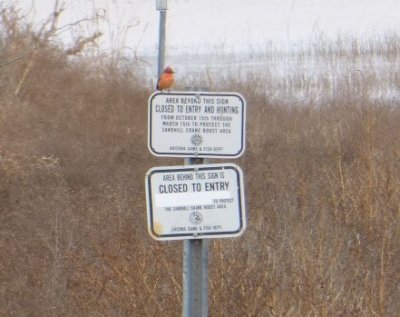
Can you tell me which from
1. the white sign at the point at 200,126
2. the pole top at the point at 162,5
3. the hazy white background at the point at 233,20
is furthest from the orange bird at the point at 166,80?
the hazy white background at the point at 233,20

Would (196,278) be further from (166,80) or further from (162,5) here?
(162,5)

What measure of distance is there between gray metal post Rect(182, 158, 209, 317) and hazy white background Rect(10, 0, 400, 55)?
1391 centimetres

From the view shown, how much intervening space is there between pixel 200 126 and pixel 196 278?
57 cm

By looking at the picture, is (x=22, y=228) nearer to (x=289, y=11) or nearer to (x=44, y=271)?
(x=44, y=271)

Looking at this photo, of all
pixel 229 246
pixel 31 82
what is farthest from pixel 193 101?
pixel 31 82

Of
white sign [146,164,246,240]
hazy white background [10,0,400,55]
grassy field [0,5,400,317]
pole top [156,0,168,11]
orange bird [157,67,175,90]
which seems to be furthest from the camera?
hazy white background [10,0,400,55]

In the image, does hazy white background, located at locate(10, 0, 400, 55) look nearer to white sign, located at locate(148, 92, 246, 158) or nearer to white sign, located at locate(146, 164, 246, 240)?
white sign, located at locate(148, 92, 246, 158)

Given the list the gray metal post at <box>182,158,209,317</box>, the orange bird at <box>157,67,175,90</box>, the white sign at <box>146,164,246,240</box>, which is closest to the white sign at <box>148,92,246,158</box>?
the white sign at <box>146,164,246,240</box>

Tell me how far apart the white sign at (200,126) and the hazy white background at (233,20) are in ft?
45.2

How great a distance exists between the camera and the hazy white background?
64.8ft

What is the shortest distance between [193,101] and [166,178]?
32cm

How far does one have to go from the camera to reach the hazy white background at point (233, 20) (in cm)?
1975

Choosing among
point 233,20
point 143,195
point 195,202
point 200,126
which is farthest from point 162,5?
point 233,20

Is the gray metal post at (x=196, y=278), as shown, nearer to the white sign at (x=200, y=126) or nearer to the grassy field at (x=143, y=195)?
the white sign at (x=200, y=126)
